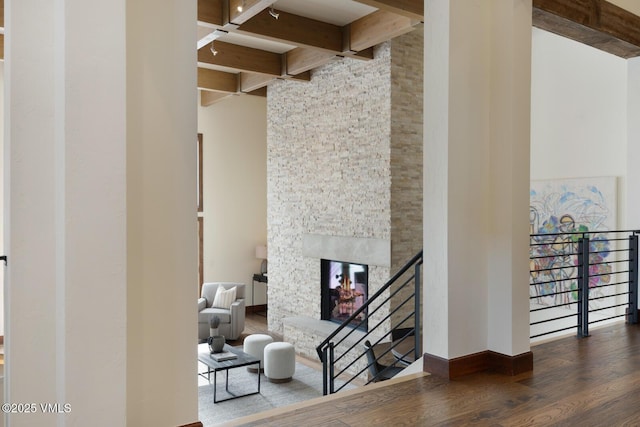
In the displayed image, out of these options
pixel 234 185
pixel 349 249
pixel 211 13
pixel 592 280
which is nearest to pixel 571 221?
pixel 592 280

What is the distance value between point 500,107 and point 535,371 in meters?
1.59

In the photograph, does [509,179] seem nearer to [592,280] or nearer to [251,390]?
[592,280]

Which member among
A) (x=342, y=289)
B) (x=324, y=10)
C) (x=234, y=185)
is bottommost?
(x=342, y=289)

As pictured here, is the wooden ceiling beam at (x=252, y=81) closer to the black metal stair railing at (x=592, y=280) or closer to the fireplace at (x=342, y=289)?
the fireplace at (x=342, y=289)

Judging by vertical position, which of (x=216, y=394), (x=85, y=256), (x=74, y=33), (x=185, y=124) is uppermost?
(x=74, y=33)

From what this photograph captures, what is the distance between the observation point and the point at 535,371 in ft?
10.1

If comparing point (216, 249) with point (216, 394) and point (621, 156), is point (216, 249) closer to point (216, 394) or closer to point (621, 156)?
point (216, 394)

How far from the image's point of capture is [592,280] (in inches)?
231

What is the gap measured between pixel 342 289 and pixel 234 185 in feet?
12.9

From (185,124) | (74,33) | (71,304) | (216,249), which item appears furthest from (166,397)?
(216,249)

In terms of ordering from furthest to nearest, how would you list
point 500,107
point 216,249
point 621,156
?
point 216,249 → point 621,156 → point 500,107

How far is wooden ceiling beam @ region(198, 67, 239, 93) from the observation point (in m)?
8.14

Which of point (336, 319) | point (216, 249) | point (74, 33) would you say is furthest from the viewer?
point (216, 249)

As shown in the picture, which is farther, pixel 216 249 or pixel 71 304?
pixel 216 249
